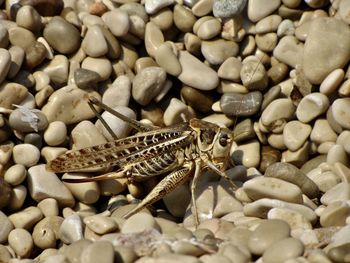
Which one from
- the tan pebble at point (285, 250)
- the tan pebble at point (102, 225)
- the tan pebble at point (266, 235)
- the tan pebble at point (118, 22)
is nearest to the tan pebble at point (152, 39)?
the tan pebble at point (118, 22)

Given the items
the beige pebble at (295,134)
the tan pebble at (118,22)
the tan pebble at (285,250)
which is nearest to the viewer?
the tan pebble at (285,250)

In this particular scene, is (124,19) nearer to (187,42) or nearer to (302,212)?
(187,42)

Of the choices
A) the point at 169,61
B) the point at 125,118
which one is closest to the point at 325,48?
the point at 169,61

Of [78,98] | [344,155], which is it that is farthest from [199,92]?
[344,155]

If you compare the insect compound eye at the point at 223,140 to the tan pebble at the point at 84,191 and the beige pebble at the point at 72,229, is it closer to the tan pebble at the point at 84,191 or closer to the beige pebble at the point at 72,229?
the tan pebble at the point at 84,191

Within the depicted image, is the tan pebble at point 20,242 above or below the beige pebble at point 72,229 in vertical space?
below

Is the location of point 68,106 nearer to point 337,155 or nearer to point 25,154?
point 25,154

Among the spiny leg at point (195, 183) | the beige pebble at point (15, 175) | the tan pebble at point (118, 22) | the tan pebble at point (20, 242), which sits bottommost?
the tan pebble at point (20, 242)

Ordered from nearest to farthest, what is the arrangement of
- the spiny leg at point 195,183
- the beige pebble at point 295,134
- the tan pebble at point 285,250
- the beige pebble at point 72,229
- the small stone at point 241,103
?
the tan pebble at point 285,250, the beige pebble at point 72,229, the spiny leg at point 195,183, the beige pebble at point 295,134, the small stone at point 241,103
